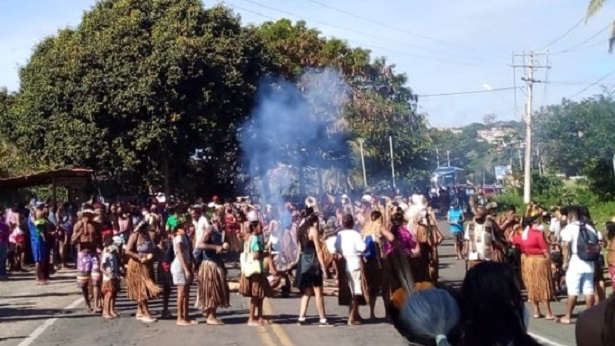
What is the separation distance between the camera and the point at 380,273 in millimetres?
17344

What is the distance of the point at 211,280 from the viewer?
662 inches

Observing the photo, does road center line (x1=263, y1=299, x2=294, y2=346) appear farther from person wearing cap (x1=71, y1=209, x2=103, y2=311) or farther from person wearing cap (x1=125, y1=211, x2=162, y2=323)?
person wearing cap (x1=71, y1=209, x2=103, y2=311)

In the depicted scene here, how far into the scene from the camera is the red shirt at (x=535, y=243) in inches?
665

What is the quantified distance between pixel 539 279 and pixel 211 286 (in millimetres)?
4878

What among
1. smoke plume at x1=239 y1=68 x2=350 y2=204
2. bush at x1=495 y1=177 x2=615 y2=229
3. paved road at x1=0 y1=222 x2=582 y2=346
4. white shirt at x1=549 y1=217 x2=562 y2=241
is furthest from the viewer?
bush at x1=495 y1=177 x2=615 y2=229

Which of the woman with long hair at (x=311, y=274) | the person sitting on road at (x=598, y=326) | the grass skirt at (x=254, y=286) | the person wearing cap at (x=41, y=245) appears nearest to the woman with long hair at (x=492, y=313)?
the person sitting on road at (x=598, y=326)

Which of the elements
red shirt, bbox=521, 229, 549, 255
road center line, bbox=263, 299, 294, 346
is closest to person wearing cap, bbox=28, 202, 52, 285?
road center line, bbox=263, 299, 294, 346

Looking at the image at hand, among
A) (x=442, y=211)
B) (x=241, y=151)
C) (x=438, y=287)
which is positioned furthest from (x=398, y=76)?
(x=438, y=287)

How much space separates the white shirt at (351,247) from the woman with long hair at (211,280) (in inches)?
72.6

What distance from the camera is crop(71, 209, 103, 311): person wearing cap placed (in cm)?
1858

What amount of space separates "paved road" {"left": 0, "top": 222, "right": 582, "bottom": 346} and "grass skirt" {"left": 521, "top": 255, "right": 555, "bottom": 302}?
1.51 feet

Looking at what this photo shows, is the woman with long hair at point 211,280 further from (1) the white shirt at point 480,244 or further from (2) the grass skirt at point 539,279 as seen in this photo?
(2) the grass skirt at point 539,279

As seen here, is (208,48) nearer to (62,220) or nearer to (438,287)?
(62,220)

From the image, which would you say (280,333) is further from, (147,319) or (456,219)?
(456,219)
